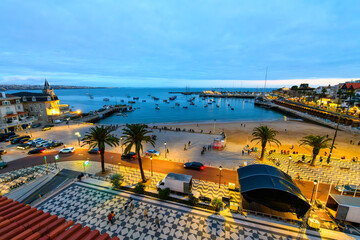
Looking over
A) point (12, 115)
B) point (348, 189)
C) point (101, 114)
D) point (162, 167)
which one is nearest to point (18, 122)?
point (12, 115)

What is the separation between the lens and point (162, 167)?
1019 inches

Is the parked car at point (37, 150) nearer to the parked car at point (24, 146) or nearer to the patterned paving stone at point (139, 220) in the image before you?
the parked car at point (24, 146)

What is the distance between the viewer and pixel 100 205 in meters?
16.7

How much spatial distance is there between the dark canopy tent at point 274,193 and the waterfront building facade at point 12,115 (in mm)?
62865

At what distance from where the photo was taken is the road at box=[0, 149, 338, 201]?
20.7 meters

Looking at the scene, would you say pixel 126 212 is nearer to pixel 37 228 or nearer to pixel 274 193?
pixel 37 228

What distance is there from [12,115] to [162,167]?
52.9 metres

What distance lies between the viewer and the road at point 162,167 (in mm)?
20708

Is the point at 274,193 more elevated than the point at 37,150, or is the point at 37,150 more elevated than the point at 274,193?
the point at 274,193

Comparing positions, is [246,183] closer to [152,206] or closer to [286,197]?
[286,197]

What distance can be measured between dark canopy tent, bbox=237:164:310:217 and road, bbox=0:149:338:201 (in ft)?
17.4

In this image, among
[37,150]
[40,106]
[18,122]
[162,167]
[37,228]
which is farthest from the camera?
[40,106]

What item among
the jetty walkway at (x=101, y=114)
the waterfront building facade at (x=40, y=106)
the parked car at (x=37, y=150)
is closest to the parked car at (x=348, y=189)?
the parked car at (x=37, y=150)

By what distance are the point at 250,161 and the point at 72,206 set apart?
89.2 feet
